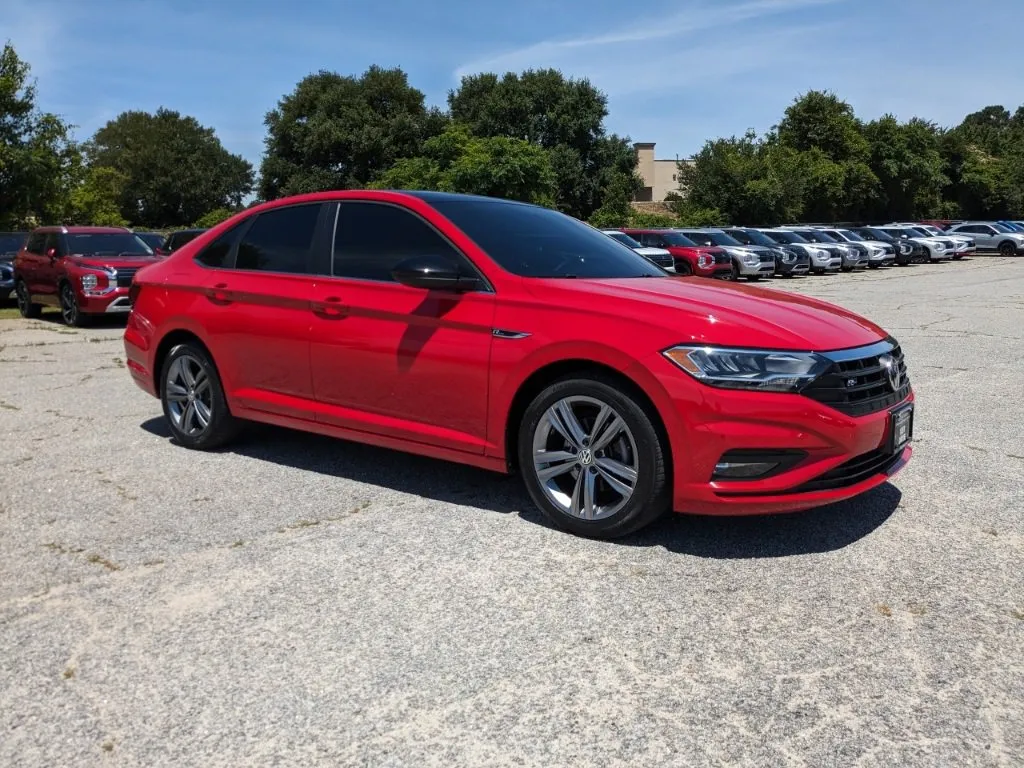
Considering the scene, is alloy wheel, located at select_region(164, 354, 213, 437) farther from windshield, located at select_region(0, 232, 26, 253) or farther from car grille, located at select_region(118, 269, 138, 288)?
windshield, located at select_region(0, 232, 26, 253)

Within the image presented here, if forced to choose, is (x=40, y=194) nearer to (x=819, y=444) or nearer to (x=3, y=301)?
(x=3, y=301)

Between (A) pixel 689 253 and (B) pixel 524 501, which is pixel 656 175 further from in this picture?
(B) pixel 524 501

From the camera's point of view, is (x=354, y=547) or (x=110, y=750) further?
(x=354, y=547)

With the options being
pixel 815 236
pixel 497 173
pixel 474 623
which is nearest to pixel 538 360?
pixel 474 623

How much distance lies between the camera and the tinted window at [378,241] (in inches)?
194

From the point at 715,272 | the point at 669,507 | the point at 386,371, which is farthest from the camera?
the point at 715,272

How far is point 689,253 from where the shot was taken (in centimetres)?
2484

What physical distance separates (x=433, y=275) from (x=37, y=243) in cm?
1391

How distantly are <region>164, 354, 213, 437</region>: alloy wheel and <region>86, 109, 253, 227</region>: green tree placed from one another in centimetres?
6372

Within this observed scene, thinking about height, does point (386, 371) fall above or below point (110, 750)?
above

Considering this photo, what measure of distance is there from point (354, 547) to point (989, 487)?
346cm

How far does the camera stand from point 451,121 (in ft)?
179

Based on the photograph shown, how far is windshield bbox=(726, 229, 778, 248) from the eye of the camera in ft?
94.0

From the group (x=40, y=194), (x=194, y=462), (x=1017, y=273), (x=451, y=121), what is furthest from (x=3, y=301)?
(x=451, y=121)
